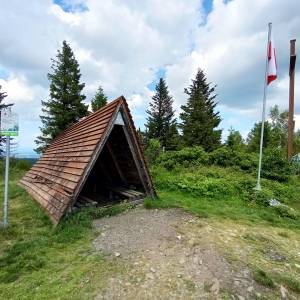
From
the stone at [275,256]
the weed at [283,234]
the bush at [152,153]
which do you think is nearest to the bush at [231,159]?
the bush at [152,153]

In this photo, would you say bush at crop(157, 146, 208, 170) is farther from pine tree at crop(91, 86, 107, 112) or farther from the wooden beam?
pine tree at crop(91, 86, 107, 112)

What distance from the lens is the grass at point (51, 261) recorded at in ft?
10.5

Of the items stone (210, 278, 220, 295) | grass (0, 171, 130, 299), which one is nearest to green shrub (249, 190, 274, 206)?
grass (0, 171, 130, 299)

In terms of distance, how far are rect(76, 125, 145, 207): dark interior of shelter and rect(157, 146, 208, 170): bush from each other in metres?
5.06

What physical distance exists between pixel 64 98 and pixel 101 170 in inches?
623

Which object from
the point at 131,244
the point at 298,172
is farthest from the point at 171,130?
the point at 131,244

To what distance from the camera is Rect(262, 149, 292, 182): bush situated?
38.6 ft

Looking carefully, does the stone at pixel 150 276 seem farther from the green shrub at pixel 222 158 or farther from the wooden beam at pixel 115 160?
the green shrub at pixel 222 158

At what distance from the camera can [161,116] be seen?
115ft

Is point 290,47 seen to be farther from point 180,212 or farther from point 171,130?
point 171,130

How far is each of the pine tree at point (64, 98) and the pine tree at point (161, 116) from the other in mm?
12761

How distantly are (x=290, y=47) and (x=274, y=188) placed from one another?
7.48 meters

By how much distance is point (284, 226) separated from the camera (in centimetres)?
618

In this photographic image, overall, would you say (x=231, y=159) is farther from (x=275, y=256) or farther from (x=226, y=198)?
(x=275, y=256)
